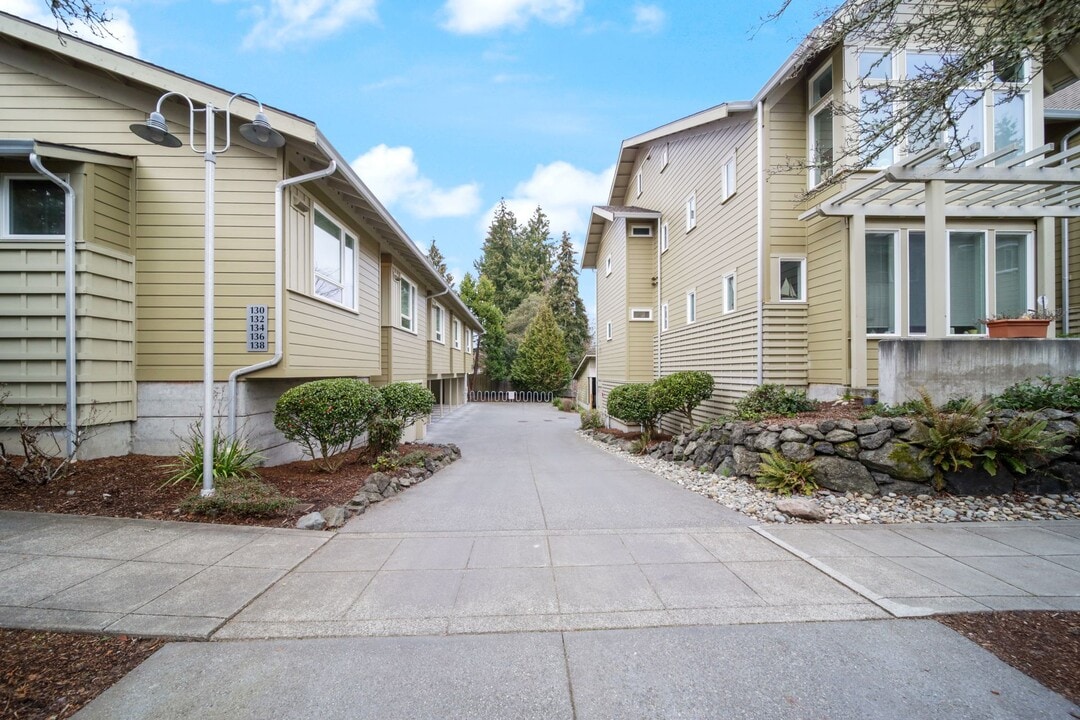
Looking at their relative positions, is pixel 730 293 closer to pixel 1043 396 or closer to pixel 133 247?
pixel 1043 396

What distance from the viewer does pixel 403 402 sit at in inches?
309

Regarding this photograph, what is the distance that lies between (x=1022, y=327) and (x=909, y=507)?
140 inches

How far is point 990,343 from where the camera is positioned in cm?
654

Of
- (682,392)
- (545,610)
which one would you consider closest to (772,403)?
(682,392)

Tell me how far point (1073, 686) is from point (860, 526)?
2.53 m

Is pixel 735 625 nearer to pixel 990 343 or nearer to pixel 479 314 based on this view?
pixel 990 343

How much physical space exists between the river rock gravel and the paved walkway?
333mm

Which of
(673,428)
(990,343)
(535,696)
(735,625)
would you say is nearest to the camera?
(535,696)

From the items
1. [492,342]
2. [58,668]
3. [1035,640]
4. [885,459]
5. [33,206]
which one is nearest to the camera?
[58,668]

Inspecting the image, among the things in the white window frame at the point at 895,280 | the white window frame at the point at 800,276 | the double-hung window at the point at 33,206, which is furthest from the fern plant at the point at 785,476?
the double-hung window at the point at 33,206

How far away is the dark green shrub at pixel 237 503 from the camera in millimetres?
4875

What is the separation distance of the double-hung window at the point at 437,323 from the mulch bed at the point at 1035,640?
1536 centimetres

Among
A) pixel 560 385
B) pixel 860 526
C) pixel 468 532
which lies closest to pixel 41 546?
pixel 468 532

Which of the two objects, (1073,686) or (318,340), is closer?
(1073,686)
